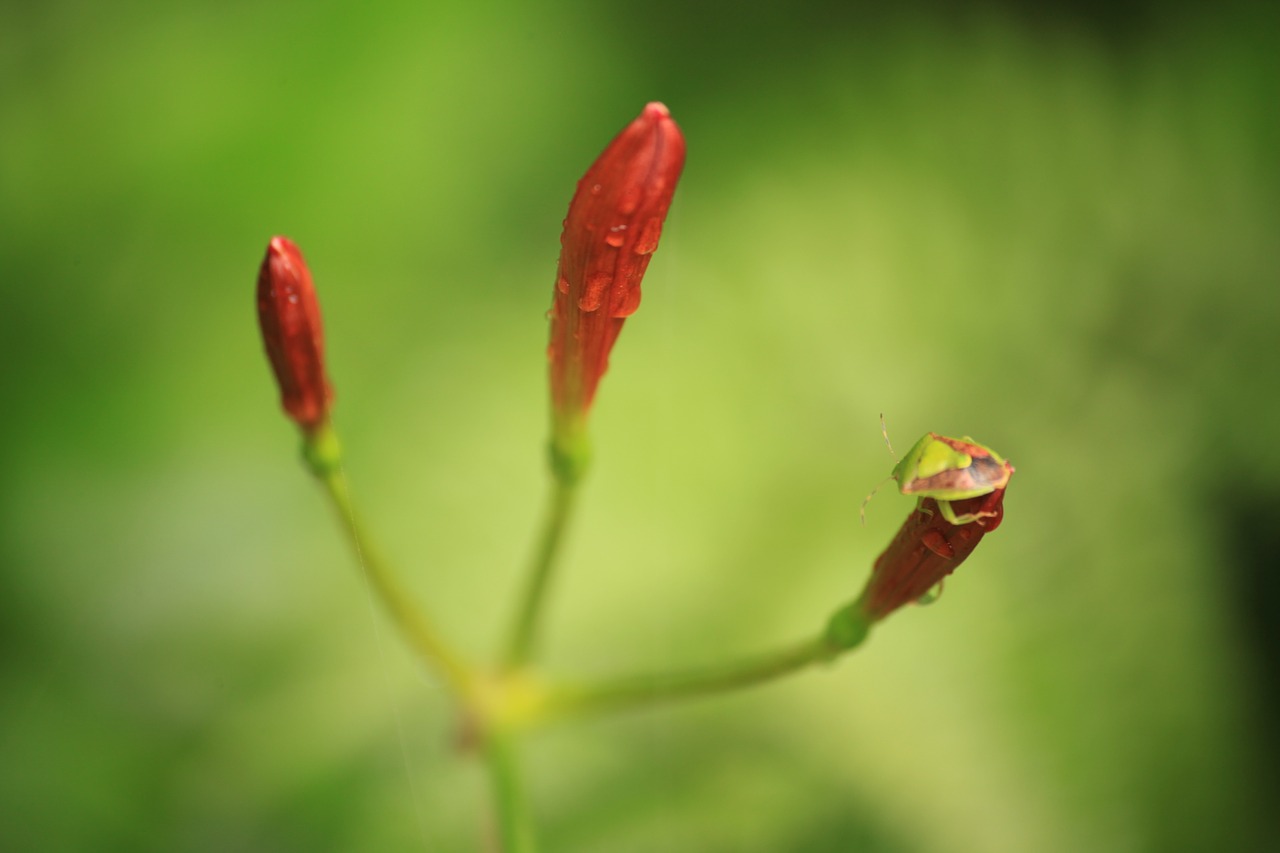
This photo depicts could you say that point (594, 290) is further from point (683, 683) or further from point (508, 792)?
point (508, 792)

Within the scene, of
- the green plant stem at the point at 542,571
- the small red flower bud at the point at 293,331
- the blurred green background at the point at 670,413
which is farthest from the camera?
the blurred green background at the point at 670,413

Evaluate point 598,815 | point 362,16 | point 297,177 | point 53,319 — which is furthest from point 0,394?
point 598,815

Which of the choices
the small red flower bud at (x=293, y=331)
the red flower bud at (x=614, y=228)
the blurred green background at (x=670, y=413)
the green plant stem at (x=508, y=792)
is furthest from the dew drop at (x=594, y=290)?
the blurred green background at (x=670, y=413)

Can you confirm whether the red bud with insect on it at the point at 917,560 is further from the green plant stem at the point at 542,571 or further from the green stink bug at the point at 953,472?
the green plant stem at the point at 542,571

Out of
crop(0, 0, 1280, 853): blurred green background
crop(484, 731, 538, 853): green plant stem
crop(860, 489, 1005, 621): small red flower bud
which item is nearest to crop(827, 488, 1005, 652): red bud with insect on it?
crop(860, 489, 1005, 621): small red flower bud

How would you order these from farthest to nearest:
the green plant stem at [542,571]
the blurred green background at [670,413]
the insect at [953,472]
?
the blurred green background at [670,413] → the green plant stem at [542,571] → the insect at [953,472]

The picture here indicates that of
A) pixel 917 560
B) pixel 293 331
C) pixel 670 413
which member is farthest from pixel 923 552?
pixel 670 413
